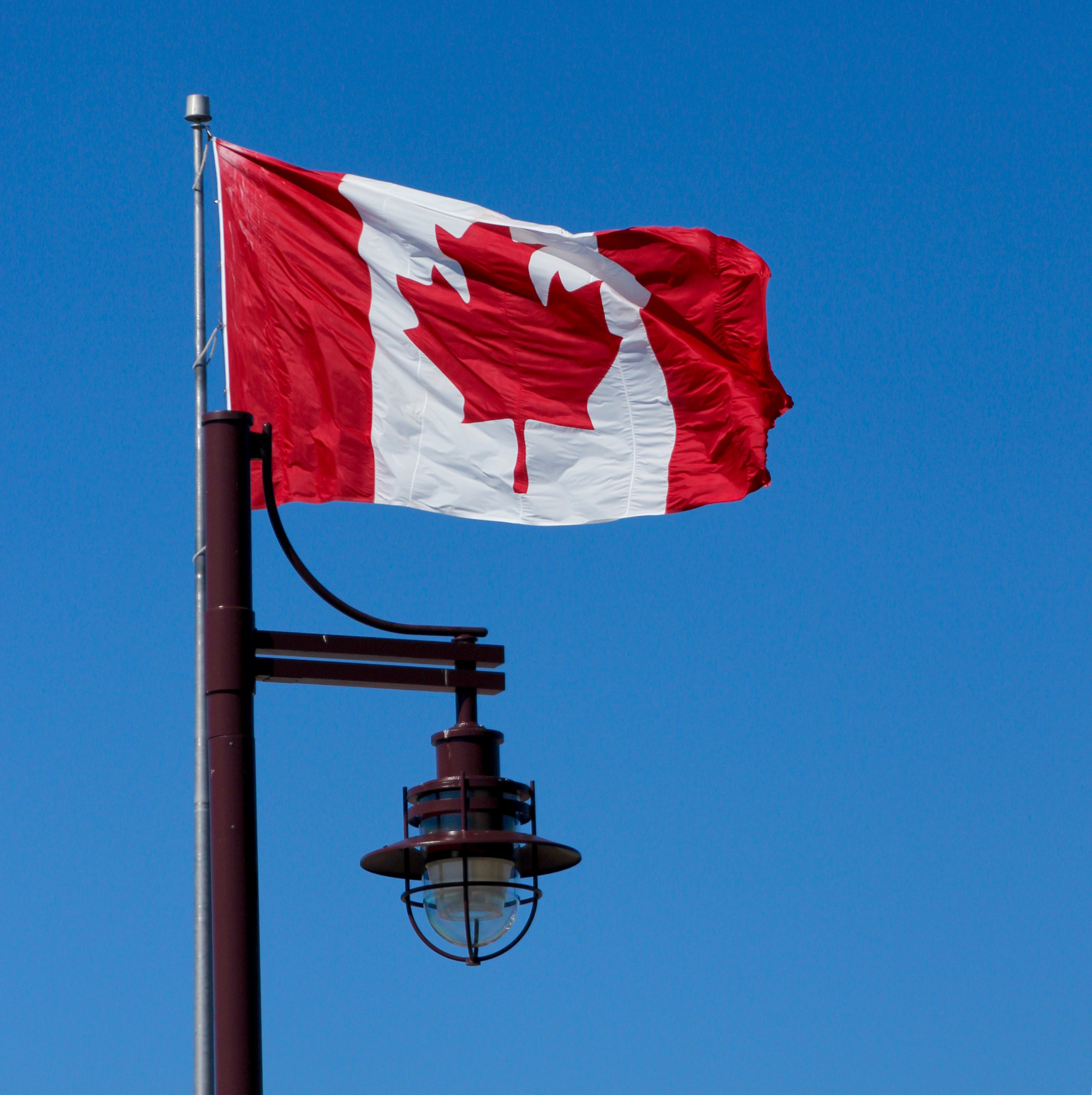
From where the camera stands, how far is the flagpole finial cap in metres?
16.1

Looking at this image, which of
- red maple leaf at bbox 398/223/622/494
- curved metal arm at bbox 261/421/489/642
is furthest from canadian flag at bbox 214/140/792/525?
curved metal arm at bbox 261/421/489/642

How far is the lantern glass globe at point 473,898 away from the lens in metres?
8.62

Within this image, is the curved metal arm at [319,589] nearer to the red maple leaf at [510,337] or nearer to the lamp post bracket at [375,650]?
the lamp post bracket at [375,650]

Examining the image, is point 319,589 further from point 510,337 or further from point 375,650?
point 510,337

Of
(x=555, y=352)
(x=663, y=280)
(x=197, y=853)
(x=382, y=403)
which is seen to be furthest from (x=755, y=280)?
(x=197, y=853)

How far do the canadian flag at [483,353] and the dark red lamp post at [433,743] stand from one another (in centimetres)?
518

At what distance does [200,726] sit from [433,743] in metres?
6.00

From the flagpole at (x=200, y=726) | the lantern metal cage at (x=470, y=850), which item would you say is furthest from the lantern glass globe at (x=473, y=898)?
the flagpole at (x=200, y=726)

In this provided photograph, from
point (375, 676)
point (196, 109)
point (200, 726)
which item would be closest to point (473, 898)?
point (375, 676)

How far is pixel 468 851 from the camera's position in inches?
338

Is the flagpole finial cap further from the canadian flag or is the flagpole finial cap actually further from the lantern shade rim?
the lantern shade rim

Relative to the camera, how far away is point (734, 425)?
15508 millimetres

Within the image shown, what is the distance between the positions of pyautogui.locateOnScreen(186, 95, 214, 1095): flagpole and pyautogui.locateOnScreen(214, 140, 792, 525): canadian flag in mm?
441

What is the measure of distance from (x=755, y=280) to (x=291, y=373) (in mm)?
4211
